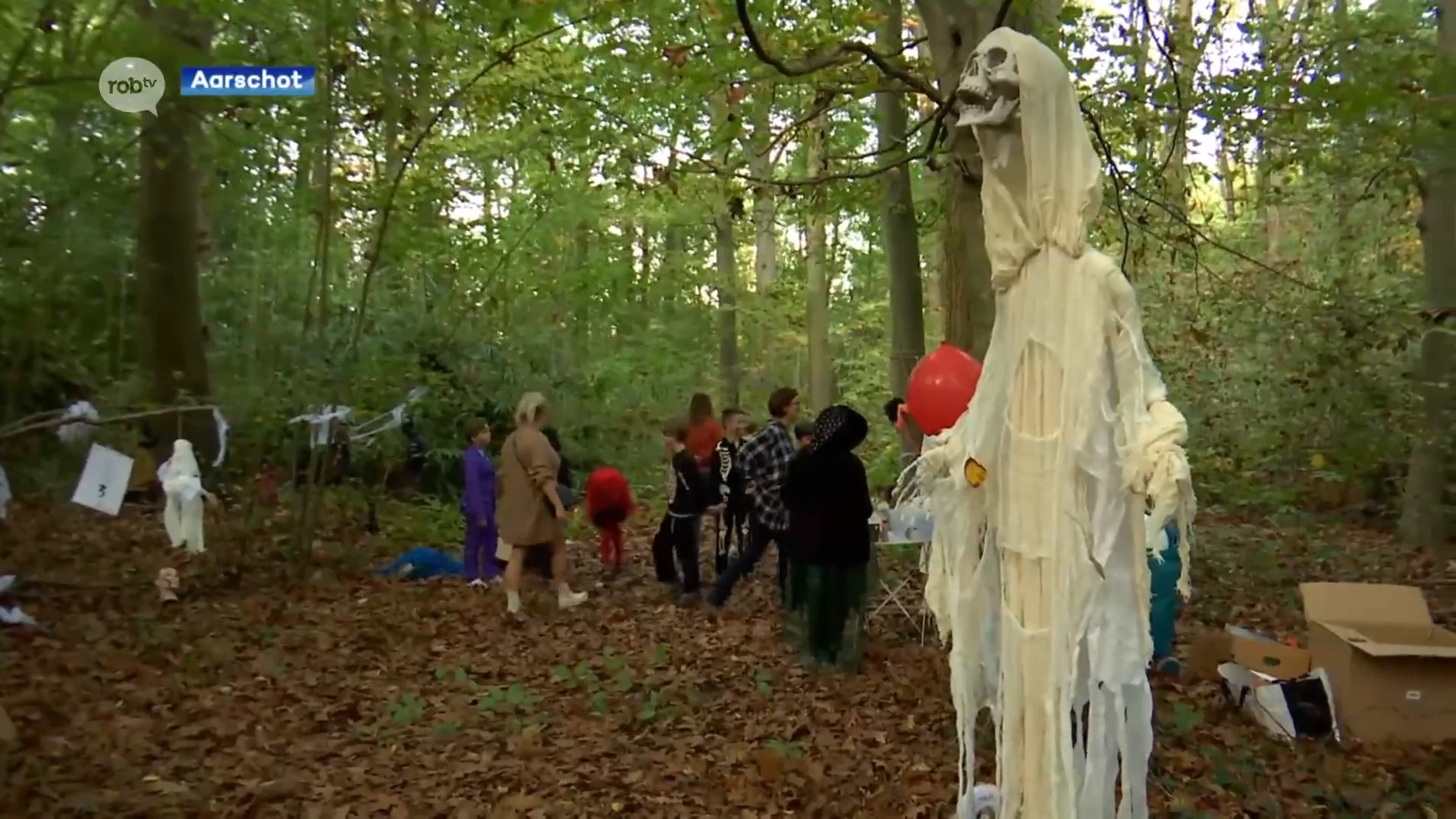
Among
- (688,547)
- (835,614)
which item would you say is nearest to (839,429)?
(835,614)

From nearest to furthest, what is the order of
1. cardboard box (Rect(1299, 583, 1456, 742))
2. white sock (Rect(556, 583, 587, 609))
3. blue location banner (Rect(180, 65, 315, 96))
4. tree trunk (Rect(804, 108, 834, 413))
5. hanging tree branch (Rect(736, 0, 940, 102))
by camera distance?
hanging tree branch (Rect(736, 0, 940, 102)) < cardboard box (Rect(1299, 583, 1456, 742)) < blue location banner (Rect(180, 65, 315, 96)) < white sock (Rect(556, 583, 587, 609)) < tree trunk (Rect(804, 108, 834, 413))

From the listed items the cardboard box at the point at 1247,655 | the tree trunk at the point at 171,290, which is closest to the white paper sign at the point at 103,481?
the tree trunk at the point at 171,290

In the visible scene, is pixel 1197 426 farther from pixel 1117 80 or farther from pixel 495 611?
pixel 495 611

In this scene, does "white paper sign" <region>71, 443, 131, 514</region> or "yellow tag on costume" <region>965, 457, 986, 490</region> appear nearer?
"yellow tag on costume" <region>965, 457, 986, 490</region>

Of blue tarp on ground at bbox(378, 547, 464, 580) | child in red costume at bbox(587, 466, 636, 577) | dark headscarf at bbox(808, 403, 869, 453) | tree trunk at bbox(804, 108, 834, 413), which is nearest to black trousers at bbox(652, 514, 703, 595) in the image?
child in red costume at bbox(587, 466, 636, 577)

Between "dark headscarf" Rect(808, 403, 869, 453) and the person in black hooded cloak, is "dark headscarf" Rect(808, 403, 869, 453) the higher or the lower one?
the higher one

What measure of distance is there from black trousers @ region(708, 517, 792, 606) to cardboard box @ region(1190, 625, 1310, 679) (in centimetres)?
248

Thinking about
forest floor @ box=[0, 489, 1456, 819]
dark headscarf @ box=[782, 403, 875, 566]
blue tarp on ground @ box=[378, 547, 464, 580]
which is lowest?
forest floor @ box=[0, 489, 1456, 819]

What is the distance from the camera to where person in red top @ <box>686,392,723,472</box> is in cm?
852

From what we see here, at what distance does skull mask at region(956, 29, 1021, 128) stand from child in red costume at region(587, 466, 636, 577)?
21.9ft

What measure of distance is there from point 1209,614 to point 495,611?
489cm

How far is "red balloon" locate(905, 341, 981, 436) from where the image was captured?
4.21 m

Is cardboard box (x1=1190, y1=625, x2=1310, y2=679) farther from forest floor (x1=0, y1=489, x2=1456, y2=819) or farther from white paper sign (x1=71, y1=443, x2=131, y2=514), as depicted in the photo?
white paper sign (x1=71, y1=443, x2=131, y2=514)

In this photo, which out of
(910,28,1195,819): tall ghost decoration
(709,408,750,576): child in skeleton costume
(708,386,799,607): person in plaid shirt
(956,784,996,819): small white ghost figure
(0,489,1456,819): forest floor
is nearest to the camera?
(910,28,1195,819): tall ghost decoration
